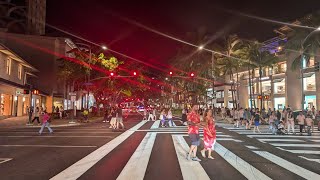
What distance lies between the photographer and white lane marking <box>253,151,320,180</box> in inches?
349

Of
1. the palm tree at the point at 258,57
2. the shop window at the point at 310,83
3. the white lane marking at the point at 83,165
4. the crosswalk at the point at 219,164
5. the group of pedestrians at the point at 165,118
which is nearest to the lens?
the white lane marking at the point at 83,165

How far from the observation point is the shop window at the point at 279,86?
49.1m

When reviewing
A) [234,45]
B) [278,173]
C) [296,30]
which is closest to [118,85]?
[234,45]

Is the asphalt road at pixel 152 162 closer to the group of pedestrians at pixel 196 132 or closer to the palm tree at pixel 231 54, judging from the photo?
the group of pedestrians at pixel 196 132

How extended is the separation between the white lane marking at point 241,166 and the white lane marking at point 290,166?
1050 millimetres

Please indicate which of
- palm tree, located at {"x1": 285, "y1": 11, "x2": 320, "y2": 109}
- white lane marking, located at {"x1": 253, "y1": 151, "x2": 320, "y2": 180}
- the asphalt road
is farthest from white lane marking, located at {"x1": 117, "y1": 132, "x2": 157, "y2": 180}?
palm tree, located at {"x1": 285, "y1": 11, "x2": 320, "y2": 109}

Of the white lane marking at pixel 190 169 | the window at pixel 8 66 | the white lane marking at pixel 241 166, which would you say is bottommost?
the white lane marking at pixel 241 166

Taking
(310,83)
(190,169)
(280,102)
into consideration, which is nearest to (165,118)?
(190,169)

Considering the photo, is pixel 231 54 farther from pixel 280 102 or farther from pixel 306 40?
pixel 306 40

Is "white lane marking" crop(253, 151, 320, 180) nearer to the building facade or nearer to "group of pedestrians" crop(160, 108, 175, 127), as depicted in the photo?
"group of pedestrians" crop(160, 108, 175, 127)

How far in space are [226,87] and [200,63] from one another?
15763mm

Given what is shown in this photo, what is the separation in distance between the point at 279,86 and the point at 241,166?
43691mm

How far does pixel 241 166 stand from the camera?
1005 centimetres

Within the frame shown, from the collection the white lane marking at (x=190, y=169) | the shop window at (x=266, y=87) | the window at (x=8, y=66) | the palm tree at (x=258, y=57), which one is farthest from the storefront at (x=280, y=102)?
the white lane marking at (x=190, y=169)
